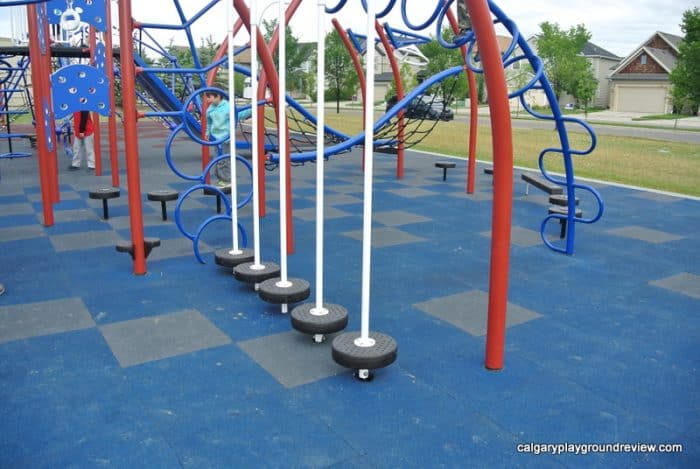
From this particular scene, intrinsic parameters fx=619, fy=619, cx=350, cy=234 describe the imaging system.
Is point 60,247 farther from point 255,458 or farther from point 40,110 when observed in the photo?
point 255,458

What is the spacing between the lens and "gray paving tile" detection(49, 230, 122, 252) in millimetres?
5785

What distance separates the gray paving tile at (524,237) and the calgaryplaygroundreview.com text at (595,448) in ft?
11.6

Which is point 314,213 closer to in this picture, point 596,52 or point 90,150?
point 90,150

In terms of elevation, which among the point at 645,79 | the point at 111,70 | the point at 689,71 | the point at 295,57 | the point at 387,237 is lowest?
the point at 387,237

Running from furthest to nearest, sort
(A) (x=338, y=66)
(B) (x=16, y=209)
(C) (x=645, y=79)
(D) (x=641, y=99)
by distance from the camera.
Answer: (D) (x=641, y=99) → (C) (x=645, y=79) → (A) (x=338, y=66) → (B) (x=16, y=209)

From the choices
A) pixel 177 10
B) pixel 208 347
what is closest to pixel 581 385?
pixel 208 347

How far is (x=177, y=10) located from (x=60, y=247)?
553cm

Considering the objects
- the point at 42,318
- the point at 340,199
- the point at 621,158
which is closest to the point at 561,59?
the point at 621,158

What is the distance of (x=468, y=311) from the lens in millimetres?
4320

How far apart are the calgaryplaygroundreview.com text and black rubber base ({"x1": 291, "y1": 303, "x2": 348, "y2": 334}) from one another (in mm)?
1214

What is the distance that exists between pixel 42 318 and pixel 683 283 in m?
4.80

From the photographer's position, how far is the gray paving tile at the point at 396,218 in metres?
7.07

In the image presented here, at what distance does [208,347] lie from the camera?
3639 mm

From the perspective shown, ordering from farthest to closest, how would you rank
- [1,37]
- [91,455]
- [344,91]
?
[344,91] → [1,37] → [91,455]
